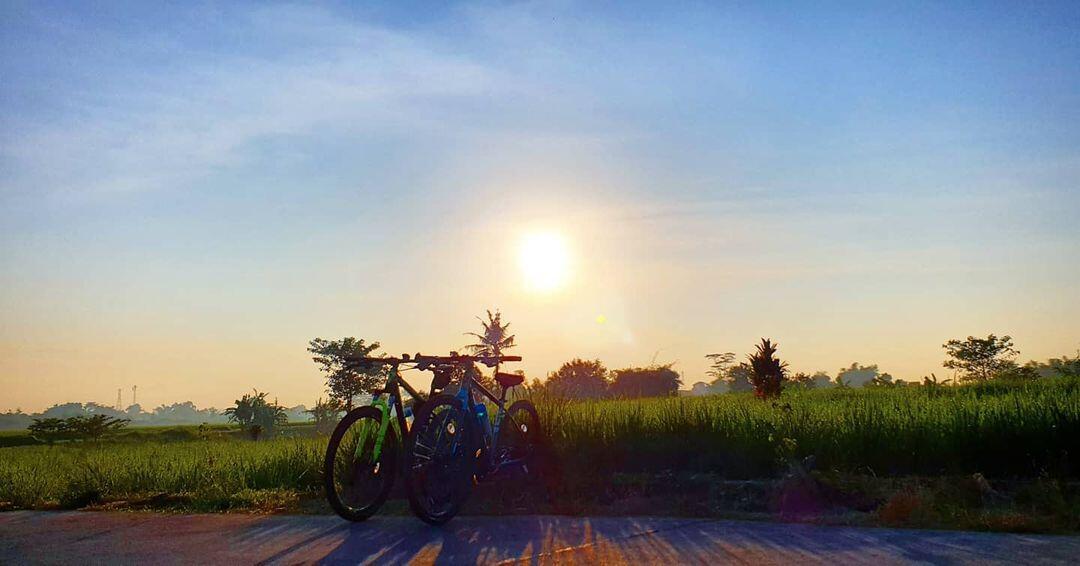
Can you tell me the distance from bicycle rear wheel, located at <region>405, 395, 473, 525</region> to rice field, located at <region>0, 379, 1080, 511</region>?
113 centimetres

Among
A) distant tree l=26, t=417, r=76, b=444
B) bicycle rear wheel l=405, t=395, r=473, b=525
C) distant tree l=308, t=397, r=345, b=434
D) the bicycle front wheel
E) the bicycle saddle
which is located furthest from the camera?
distant tree l=26, t=417, r=76, b=444

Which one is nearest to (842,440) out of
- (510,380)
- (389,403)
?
(510,380)

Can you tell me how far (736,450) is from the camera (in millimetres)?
7500

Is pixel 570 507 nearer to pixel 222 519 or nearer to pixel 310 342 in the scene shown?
pixel 222 519

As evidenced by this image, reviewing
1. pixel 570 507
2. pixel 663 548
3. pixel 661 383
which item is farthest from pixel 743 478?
pixel 661 383

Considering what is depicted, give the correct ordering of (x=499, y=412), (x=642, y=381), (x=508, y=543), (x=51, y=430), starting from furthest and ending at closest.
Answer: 1. (x=642, y=381)
2. (x=51, y=430)
3. (x=499, y=412)
4. (x=508, y=543)

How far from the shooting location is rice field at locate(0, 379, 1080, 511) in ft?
23.4

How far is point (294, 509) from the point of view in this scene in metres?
7.21

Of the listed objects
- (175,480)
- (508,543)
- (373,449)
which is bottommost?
(508,543)

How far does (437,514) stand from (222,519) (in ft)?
6.56

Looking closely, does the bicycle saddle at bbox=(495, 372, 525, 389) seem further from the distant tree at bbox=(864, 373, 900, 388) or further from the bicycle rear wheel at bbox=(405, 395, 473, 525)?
the distant tree at bbox=(864, 373, 900, 388)

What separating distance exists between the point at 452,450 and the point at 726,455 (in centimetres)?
267

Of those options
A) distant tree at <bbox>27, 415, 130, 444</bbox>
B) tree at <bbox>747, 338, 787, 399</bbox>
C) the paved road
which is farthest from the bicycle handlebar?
distant tree at <bbox>27, 415, 130, 444</bbox>

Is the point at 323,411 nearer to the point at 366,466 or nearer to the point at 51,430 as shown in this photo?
the point at 366,466
